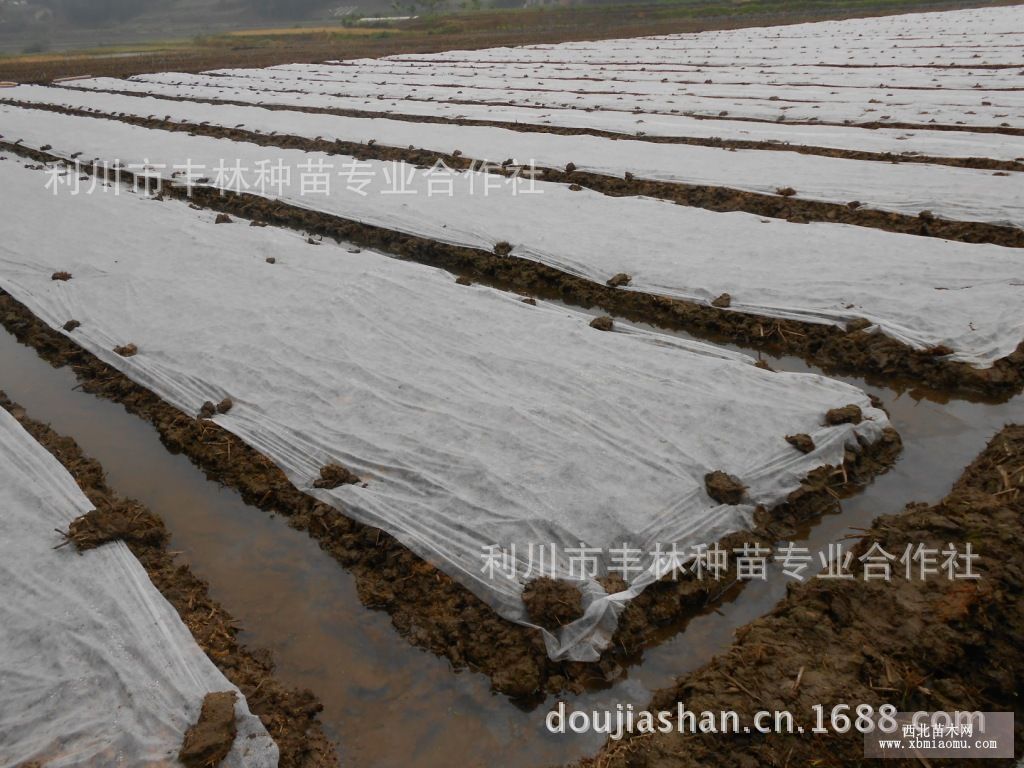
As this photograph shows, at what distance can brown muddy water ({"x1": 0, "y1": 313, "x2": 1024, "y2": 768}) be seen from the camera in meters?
2.75

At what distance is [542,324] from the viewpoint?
5125 millimetres

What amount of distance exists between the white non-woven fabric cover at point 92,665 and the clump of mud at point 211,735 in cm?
4

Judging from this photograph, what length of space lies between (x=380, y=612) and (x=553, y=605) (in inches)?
36.4

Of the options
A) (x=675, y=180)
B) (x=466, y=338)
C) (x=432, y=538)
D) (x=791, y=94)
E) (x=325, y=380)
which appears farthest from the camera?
(x=791, y=94)

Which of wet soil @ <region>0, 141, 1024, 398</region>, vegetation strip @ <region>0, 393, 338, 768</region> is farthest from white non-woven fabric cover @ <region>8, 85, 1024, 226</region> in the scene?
vegetation strip @ <region>0, 393, 338, 768</region>

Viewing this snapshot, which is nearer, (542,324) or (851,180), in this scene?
(542,324)

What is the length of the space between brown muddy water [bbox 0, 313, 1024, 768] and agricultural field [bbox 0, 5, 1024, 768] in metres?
0.02

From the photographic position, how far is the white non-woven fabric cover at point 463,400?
3.39 meters

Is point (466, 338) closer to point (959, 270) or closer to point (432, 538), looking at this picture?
point (432, 538)

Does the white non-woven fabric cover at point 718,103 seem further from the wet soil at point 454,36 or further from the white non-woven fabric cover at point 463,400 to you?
the wet soil at point 454,36

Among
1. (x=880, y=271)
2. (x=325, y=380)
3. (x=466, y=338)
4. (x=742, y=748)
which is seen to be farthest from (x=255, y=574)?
(x=880, y=271)

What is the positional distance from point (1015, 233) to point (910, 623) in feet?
17.0

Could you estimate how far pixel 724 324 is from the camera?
17.6ft

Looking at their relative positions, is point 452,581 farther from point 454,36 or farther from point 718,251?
point 454,36
